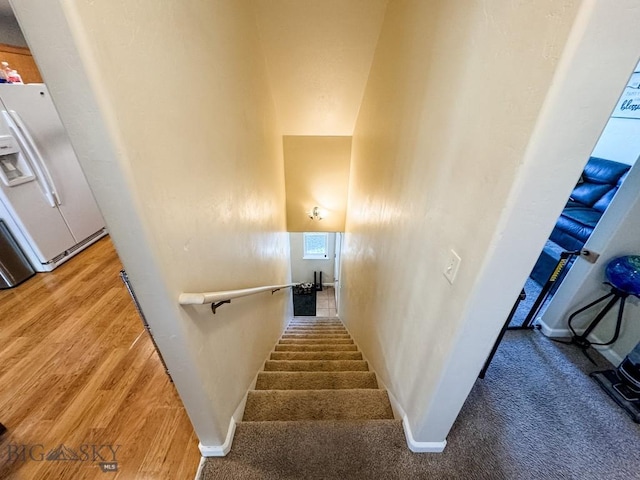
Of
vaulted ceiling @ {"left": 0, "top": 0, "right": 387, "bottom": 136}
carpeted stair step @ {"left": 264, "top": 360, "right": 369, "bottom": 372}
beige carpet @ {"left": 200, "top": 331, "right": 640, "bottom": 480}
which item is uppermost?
vaulted ceiling @ {"left": 0, "top": 0, "right": 387, "bottom": 136}

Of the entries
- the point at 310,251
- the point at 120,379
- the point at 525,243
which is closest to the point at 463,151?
the point at 525,243

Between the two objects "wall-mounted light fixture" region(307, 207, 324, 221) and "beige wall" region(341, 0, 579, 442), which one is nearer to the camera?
"beige wall" region(341, 0, 579, 442)

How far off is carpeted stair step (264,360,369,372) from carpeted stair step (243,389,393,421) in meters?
0.54

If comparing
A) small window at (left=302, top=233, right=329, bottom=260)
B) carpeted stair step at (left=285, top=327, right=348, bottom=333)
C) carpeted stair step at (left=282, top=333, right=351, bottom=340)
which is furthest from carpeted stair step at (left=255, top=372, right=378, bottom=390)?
small window at (left=302, top=233, right=329, bottom=260)

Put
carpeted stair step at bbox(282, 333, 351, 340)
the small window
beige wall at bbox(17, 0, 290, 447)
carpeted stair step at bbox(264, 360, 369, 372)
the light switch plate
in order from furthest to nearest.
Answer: the small window < carpeted stair step at bbox(282, 333, 351, 340) < carpeted stair step at bbox(264, 360, 369, 372) < the light switch plate < beige wall at bbox(17, 0, 290, 447)

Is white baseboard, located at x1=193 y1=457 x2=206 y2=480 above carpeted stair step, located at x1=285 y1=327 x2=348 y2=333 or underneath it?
above

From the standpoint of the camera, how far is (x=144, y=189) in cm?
63

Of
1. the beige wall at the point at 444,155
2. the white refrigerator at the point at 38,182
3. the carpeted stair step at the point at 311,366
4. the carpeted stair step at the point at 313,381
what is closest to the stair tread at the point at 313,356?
the carpeted stair step at the point at 311,366

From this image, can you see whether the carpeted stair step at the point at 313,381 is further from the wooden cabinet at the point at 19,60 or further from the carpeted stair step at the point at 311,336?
the wooden cabinet at the point at 19,60

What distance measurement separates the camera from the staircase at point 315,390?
147cm

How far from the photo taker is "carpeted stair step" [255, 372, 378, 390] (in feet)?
5.83

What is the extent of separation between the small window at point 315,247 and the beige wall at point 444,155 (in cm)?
444

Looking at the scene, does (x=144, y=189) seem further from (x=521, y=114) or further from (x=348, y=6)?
(x=348, y=6)

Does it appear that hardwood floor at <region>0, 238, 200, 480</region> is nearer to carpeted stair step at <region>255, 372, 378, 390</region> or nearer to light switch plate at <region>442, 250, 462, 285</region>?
carpeted stair step at <region>255, 372, 378, 390</region>
